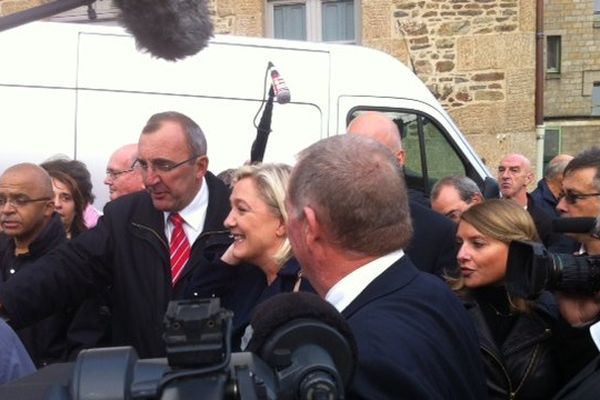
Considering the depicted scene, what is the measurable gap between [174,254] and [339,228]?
1836 millimetres

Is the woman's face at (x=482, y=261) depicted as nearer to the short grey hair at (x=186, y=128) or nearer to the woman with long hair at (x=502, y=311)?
the woman with long hair at (x=502, y=311)

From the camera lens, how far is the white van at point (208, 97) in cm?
594

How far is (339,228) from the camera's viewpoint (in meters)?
2.02

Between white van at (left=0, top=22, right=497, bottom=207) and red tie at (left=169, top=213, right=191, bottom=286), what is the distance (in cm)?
230

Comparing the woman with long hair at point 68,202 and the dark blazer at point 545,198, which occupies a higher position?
the woman with long hair at point 68,202

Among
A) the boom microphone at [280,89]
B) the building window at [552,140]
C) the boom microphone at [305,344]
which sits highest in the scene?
the boom microphone at [280,89]

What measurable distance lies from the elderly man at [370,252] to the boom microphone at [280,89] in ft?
13.2

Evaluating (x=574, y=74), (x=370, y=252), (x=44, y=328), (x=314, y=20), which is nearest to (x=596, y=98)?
(x=574, y=74)

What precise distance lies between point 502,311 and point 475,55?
9.35 metres

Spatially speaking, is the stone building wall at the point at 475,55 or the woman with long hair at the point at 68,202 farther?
the stone building wall at the point at 475,55

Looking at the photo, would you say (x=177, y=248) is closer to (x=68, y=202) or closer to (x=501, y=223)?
(x=501, y=223)

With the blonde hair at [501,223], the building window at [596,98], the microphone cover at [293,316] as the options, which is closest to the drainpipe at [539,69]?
the blonde hair at [501,223]

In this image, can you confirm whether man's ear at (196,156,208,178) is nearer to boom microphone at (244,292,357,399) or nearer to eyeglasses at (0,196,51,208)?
eyeglasses at (0,196,51,208)

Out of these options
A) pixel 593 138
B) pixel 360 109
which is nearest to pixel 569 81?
pixel 593 138
